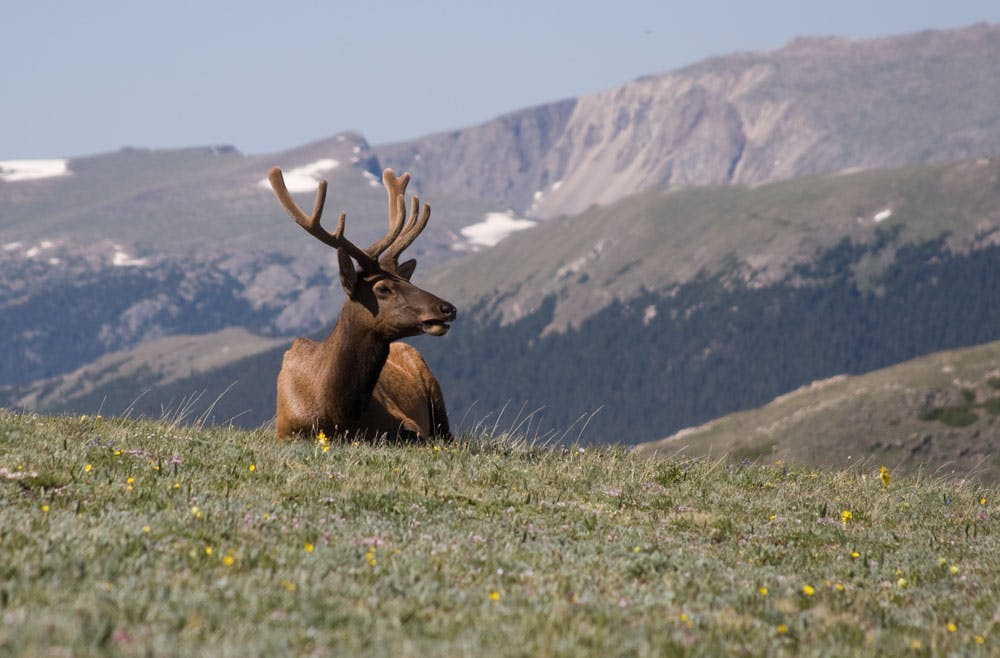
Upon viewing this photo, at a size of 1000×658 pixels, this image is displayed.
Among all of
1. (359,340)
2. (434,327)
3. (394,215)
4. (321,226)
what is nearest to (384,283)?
(359,340)

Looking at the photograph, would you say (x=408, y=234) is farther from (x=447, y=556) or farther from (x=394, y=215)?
(x=447, y=556)

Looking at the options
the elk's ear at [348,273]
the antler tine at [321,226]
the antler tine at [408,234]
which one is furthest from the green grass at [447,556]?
the antler tine at [408,234]

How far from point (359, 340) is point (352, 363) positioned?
347 mm

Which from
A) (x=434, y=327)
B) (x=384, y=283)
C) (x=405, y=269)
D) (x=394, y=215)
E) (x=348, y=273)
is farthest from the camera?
(x=394, y=215)

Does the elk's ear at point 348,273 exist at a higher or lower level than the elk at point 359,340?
higher

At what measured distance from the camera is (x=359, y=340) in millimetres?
17812

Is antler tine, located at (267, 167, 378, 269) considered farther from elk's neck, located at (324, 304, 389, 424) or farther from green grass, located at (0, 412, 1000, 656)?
green grass, located at (0, 412, 1000, 656)

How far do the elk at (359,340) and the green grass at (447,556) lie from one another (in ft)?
4.14

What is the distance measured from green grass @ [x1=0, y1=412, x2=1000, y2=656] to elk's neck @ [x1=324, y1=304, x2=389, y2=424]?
115 cm

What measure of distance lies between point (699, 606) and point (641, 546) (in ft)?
7.08

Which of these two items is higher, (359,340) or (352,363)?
(359,340)

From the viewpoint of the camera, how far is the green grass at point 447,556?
7941mm

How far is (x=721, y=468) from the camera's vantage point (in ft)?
60.7

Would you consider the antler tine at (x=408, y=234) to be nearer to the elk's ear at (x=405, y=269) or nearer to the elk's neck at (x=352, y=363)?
the elk's ear at (x=405, y=269)
